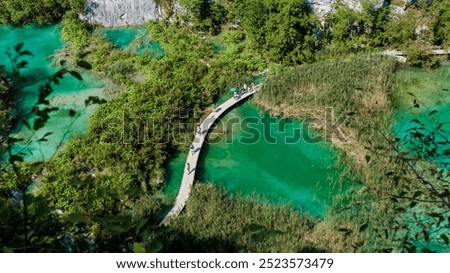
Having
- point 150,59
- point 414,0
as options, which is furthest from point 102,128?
point 414,0

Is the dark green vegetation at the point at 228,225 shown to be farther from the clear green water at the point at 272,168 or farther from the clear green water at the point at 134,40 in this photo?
the clear green water at the point at 134,40

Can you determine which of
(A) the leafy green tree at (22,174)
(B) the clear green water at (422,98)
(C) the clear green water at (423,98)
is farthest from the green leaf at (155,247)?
(C) the clear green water at (423,98)

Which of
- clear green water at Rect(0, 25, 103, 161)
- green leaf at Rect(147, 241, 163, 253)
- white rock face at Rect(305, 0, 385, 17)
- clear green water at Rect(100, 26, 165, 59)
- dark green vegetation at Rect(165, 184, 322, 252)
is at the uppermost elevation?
white rock face at Rect(305, 0, 385, 17)

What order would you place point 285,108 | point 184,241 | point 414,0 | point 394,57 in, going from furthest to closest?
point 414,0
point 394,57
point 285,108
point 184,241

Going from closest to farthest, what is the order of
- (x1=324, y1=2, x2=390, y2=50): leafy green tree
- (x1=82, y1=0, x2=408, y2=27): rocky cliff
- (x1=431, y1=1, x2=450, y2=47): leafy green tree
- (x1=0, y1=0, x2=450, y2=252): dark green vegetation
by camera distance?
(x1=0, y1=0, x2=450, y2=252): dark green vegetation → (x1=431, y1=1, x2=450, y2=47): leafy green tree → (x1=324, y1=2, x2=390, y2=50): leafy green tree → (x1=82, y1=0, x2=408, y2=27): rocky cliff

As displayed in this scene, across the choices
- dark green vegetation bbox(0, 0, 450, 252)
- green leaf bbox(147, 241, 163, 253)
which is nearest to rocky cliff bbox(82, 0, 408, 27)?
dark green vegetation bbox(0, 0, 450, 252)

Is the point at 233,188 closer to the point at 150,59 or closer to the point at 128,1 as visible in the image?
the point at 150,59

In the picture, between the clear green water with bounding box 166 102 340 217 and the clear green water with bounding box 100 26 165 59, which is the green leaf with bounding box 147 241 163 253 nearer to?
the clear green water with bounding box 166 102 340 217
